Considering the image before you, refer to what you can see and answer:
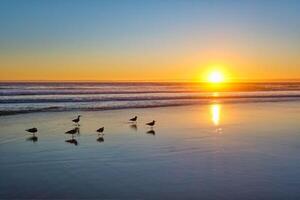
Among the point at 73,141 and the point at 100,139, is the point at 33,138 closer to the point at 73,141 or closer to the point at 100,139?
the point at 73,141

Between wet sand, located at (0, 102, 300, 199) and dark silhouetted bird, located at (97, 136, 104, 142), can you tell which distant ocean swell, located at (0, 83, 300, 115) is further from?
dark silhouetted bird, located at (97, 136, 104, 142)

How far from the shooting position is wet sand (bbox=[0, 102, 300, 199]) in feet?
29.7

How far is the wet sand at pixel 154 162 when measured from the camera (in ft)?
29.7

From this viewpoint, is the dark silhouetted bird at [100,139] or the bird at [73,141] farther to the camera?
the dark silhouetted bird at [100,139]

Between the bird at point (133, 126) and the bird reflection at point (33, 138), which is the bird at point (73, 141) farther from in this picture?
the bird at point (133, 126)

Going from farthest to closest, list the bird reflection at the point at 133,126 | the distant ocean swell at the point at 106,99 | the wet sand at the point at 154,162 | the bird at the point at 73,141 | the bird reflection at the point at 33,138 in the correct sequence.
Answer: the distant ocean swell at the point at 106,99, the bird reflection at the point at 133,126, the bird reflection at the point at 33,138, the bird at the point at 73,141, the wet sand at the point at 154,162

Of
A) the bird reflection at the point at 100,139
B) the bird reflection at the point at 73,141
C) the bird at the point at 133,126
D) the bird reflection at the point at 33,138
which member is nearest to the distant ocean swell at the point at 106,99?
the bird at the point at 133,126

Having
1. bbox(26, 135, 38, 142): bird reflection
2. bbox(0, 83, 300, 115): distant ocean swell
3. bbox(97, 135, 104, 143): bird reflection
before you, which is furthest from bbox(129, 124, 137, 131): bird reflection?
bbox(0, 83, 300, 115): distant ocean swell

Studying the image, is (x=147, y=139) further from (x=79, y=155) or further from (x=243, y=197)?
(x=243, y=197)

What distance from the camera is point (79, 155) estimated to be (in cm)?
1270

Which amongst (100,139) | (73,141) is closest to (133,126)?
(100,139)

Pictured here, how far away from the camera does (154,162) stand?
38.2ft

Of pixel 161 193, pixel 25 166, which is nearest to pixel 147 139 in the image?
pixel 25 166

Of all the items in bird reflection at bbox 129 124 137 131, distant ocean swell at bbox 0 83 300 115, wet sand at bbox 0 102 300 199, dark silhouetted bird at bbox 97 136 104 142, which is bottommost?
wet sand at bbox 0 102 300 199
